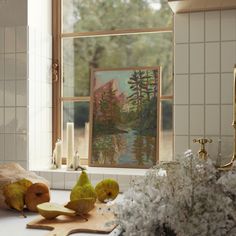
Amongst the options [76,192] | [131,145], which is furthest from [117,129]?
[76,192]

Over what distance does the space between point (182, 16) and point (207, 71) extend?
0.27 meters

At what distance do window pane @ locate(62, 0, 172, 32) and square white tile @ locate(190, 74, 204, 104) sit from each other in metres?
0.41

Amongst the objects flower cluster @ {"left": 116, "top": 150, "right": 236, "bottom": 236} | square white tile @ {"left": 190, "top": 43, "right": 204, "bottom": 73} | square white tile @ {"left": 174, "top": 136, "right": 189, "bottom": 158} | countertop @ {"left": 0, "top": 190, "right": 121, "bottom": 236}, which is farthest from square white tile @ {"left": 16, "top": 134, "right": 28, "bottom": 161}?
flower cluster @ {"left": 116, "top": 150, "right": 236, "bottom": 236}

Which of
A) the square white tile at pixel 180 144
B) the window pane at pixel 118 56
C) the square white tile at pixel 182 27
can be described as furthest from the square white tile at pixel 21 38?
the square white tile at pixel 180 144

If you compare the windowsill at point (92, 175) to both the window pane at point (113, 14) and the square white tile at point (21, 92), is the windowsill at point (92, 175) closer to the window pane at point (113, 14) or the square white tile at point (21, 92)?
the square white tile at point (21, 92)

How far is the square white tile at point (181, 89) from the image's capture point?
73.7 inches

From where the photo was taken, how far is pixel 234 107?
69.5 inches

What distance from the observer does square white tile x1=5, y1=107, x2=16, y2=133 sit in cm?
206

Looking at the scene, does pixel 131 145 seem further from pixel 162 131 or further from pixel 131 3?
pixel 131 3

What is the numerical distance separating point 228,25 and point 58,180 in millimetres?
1028

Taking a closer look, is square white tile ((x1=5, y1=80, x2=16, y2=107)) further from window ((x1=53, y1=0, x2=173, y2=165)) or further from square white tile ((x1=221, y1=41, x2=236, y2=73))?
square white tile ((x1=221, y1=41, x2=236, y2=73))

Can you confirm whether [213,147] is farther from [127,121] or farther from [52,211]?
[52,211]

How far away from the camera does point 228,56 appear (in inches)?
71.4

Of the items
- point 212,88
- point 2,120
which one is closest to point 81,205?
point 212,88
